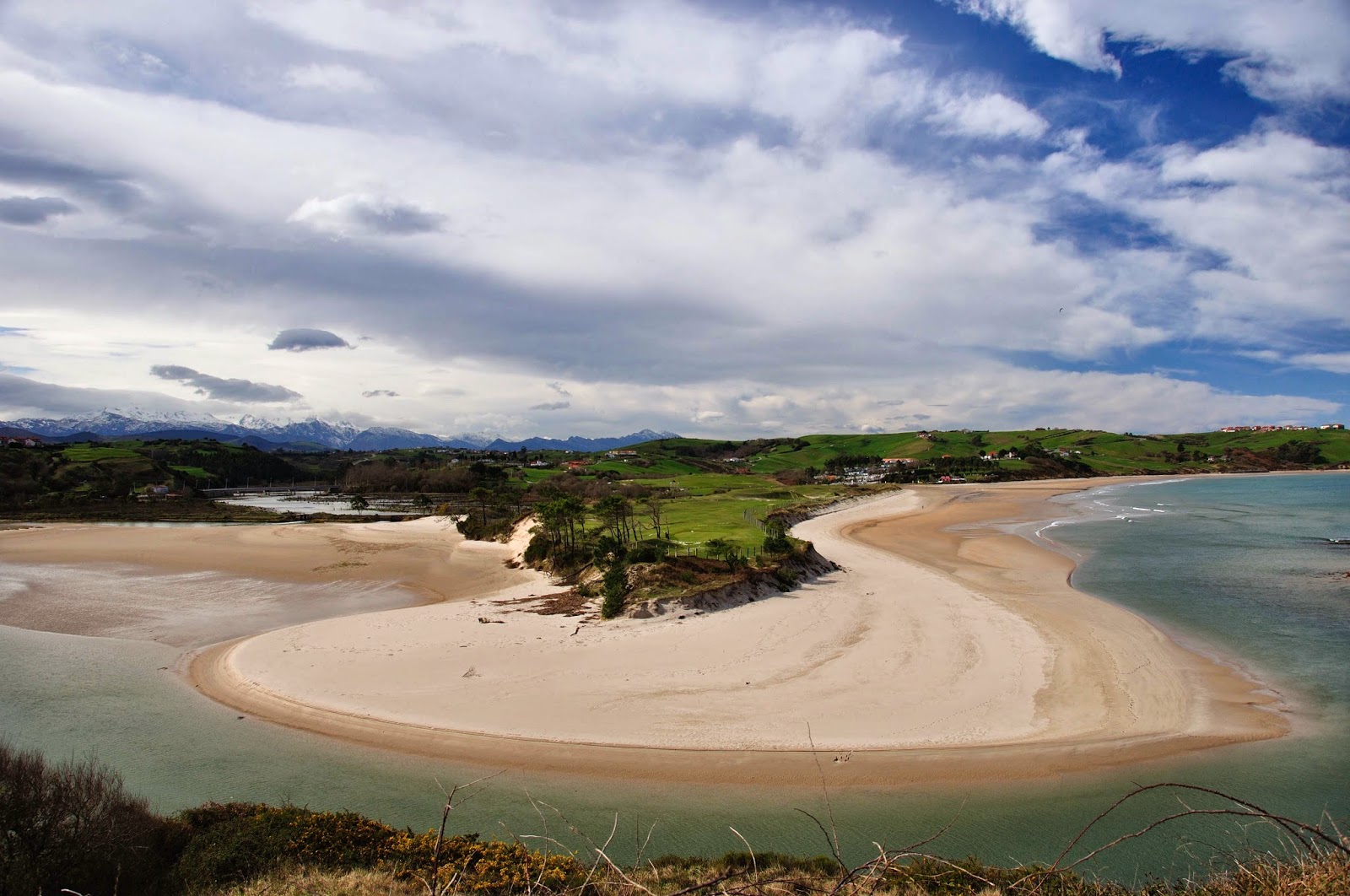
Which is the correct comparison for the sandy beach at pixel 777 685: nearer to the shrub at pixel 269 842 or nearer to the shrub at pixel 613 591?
the shrub at pixel 613 591

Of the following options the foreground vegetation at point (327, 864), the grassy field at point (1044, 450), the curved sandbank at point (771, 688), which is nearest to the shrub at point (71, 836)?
the foreground vegetation at point (327, 864)

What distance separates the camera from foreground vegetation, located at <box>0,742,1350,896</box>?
7.48 metres

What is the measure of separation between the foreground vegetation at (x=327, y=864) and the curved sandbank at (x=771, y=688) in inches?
159

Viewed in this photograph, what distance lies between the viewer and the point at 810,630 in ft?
71.6

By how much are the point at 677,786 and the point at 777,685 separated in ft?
17.4

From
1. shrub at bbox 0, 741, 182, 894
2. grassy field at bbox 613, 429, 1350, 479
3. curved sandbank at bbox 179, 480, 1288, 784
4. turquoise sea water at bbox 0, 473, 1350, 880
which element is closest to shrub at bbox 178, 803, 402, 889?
shrub at bbox 0, 741, 182, 894

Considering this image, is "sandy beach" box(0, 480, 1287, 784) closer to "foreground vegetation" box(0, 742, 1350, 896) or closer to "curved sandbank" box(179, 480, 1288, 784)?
"curved sandbank" box(179, 480, 1288, 784)

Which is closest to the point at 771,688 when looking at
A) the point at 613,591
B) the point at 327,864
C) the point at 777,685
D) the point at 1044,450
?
the point at 777,685

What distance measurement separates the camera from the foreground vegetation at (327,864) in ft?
24.5

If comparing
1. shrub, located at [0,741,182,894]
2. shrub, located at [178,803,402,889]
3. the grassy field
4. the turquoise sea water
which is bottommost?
the turquoise sea water

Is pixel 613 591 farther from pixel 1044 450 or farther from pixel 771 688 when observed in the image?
pixel 1044 450

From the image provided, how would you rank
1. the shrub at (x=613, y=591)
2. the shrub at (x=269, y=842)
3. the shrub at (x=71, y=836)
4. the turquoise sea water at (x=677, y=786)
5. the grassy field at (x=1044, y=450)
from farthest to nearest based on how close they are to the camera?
the grassy field at (x=1044, y=450) < the shrub at (x=613, y=591) < the turquoise sea water at (x=677, y=786) < the shrub at (x=269, y=842) < the shrub at (x=71, y=836)

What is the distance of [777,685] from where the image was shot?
675 inches

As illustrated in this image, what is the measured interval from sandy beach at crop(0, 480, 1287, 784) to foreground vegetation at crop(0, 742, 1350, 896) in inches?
116
